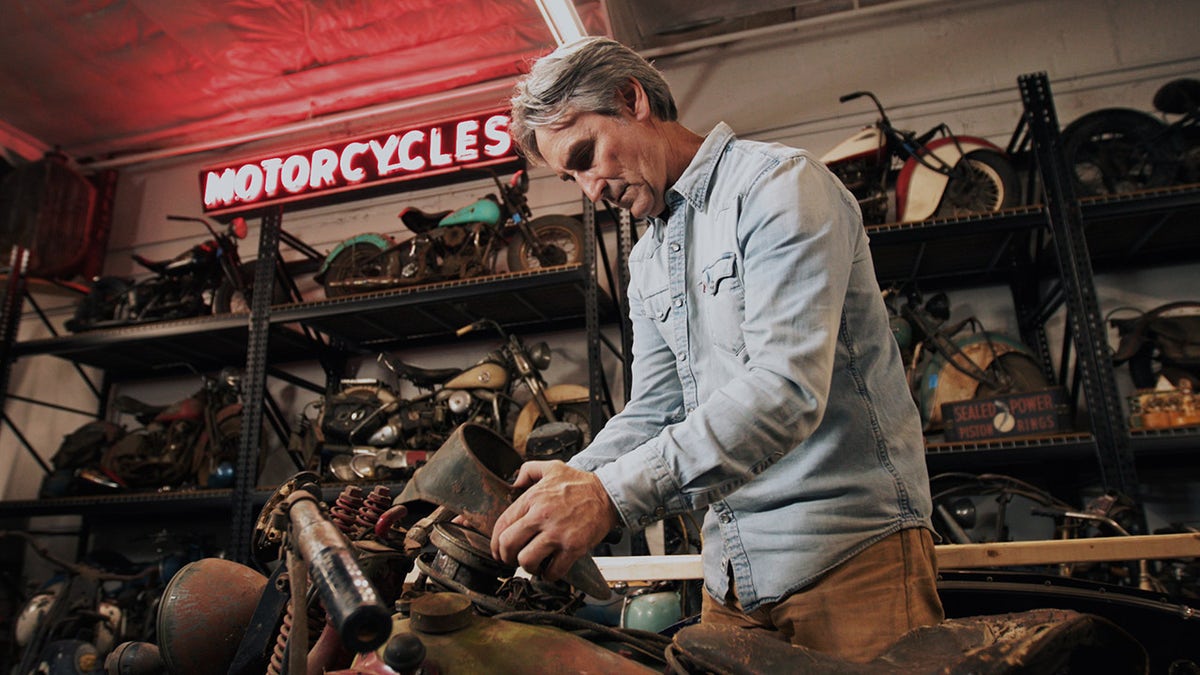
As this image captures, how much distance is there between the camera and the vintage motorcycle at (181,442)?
464 cm

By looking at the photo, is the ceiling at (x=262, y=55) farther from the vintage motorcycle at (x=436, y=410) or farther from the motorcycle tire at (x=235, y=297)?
the vintage motorcycle at (x=436, y=410)

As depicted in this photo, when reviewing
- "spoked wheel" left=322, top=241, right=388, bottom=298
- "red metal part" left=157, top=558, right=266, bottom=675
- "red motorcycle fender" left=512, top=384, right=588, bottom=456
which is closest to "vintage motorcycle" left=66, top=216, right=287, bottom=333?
"spoked wheel" left=322, top=241, right=388, bottom=298

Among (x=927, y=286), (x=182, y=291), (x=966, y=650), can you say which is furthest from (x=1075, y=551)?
(x=182, y=291)

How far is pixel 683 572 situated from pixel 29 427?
5783 millimetres

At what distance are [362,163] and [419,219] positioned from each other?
23.5 inches

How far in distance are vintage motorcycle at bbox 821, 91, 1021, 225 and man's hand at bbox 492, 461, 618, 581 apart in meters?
3.21

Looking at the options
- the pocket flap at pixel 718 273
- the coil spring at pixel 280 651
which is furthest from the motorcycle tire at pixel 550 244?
the coil spring at pixel 280 651

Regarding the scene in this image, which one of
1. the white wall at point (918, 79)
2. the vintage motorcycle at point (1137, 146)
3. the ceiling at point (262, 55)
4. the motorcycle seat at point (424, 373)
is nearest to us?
the vintage motorcycle at point (1137, 146)

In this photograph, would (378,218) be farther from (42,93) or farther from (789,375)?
(789,375)

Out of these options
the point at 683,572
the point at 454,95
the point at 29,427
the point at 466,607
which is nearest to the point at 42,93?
the point at 29,427

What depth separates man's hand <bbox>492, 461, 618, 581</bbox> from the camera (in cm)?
82

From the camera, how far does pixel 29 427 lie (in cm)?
556

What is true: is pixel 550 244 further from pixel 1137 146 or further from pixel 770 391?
pixel 770 391

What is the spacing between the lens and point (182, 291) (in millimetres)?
5078
